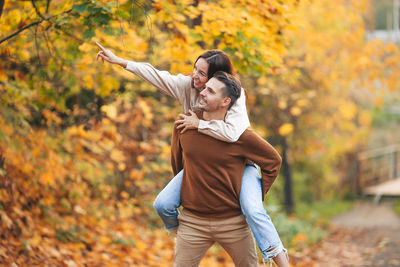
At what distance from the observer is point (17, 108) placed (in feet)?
16.4

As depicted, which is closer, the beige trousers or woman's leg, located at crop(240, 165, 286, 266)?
woman's leg, located at crop(240, 165, 286, 266)

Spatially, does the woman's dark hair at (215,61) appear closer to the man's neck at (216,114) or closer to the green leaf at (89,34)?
the man's neck at (216,114)

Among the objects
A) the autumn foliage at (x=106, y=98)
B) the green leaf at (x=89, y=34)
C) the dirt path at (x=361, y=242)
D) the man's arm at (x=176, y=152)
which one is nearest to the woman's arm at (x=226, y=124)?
the man's arm at (x=176, y=152)

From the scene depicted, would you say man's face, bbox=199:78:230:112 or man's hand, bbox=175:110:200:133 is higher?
man's face, bbox=199:78:230:112

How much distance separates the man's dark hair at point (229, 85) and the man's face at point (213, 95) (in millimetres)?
23

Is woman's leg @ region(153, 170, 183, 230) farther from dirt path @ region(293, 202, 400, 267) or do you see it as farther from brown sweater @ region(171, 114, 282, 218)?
dirt path @ region(293, 202, 400, 267)

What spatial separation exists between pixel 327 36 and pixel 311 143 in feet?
9.25

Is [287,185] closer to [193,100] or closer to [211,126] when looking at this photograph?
[193,100]

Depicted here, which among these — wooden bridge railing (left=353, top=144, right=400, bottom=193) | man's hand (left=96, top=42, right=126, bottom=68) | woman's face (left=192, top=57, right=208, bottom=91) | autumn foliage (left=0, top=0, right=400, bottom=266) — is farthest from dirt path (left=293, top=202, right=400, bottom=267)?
man's hand (left=96, top=42, right=126, bottom=68)

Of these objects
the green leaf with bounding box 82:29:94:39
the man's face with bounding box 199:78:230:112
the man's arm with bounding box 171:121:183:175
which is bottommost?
the man's arm with bounding box 171:121:183:175

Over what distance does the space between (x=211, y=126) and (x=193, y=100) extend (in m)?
0.38

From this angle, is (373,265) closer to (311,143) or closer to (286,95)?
(286,95)

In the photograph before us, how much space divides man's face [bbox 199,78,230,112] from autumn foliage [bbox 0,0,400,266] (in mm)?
1136

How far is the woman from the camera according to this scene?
2.81 meters
